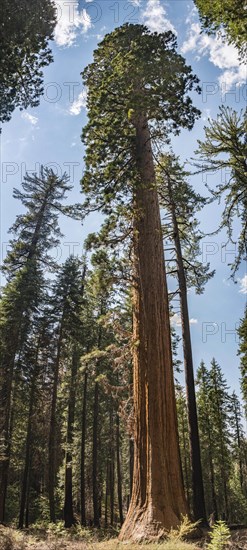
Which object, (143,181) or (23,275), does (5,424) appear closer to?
(23,275)

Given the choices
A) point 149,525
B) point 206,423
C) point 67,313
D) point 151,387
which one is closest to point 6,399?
point 67,313

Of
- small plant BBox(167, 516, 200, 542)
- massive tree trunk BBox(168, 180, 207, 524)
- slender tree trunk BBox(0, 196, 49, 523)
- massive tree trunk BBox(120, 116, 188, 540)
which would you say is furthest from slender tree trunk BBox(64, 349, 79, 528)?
small plant BBox(167, 516, 200, 542)

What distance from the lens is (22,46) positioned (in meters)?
9.29

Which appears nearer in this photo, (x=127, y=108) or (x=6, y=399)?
(x=127, y=108)

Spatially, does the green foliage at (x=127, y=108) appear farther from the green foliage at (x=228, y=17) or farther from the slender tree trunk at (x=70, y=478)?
the slender tree trunk at (x=70, y=478)

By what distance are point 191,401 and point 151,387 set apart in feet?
19.0

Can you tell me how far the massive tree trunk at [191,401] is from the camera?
37.5 ft

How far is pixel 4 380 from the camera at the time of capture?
57.9 feet

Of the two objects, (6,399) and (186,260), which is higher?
(186,260)

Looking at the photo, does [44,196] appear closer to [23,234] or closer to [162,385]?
[23,234]

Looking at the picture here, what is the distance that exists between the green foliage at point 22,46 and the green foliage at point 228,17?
3775 millimetres

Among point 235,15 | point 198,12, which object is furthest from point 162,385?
point 198,12

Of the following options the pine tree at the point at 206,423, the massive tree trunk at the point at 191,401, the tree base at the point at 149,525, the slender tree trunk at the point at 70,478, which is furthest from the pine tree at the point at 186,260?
the pine tree at the point at 206,423

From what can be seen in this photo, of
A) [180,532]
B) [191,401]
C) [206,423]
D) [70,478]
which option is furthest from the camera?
[206,423]
